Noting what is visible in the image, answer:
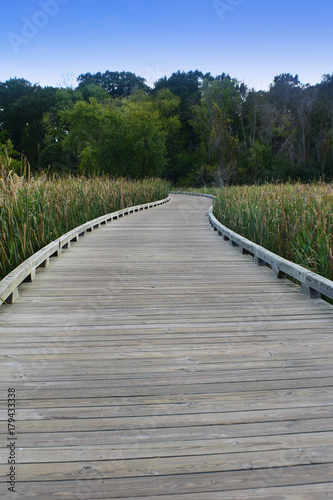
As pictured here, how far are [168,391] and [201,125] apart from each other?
53.4 meters

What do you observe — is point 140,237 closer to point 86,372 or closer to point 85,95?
point 86,372

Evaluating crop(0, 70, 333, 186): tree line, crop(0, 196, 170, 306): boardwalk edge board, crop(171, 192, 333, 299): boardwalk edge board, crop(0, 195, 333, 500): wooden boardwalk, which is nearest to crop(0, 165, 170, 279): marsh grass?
crop(0, 196, 170, 306): boardwalk edge board

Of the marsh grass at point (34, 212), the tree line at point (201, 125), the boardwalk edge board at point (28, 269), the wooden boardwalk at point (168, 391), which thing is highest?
the tree line at point (201, 125)

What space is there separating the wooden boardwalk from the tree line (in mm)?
28184

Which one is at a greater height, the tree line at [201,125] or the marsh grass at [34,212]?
the tree line at [201,125]

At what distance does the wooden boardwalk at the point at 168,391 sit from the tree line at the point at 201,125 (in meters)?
28.2

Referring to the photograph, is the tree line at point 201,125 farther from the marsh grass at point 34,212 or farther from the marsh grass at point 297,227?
the marsh grass at point 297,227

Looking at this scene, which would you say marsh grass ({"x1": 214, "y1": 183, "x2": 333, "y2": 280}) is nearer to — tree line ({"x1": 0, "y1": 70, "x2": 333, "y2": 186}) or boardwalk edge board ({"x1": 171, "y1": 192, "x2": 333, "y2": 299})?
boardwalk edge board ({"x1": 171, "y1": 192, "x2": 333, "y2": 299})

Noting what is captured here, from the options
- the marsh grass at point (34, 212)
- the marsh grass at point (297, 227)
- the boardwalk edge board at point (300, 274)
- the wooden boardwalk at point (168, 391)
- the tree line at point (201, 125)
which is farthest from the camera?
the tree line at point (201, 125)

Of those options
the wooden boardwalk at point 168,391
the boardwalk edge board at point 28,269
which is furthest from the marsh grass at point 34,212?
the wooden boardwalk at point 168,391

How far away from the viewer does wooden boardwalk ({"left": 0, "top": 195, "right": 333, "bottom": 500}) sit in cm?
158

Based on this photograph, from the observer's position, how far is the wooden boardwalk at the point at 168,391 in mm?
1577

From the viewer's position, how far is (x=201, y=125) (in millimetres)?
52719

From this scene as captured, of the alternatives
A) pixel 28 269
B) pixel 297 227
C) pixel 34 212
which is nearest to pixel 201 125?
pixel 297 227
